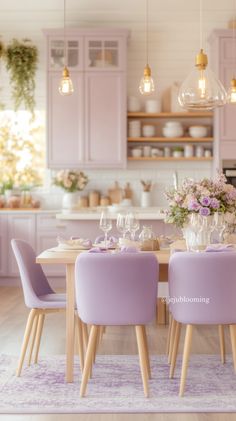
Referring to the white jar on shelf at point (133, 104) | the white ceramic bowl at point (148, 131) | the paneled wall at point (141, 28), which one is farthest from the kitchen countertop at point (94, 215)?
the white jar on shelf at point (133, 104)

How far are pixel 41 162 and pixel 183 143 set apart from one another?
175cm

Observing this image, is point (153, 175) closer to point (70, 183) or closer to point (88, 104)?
point (70, 183)

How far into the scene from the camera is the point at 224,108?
7.03m

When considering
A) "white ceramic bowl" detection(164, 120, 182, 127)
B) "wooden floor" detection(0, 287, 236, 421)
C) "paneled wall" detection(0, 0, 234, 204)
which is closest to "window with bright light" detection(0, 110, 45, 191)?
"paneled wall" detection(0, 0, 234, 204)

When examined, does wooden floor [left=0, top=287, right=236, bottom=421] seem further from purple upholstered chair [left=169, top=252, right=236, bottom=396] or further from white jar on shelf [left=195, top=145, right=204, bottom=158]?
white jar on shelf [left=195, top=145, right=204, bottom=158]

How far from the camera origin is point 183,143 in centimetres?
748

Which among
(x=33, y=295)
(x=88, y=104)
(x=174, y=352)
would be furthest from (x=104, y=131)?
(x=174, y=352)

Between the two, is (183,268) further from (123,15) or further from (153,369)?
(123,15)

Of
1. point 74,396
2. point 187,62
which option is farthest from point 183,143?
point 74,396

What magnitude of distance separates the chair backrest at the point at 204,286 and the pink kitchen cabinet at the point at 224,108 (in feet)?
12.9

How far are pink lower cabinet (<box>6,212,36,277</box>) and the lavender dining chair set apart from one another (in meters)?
2.88

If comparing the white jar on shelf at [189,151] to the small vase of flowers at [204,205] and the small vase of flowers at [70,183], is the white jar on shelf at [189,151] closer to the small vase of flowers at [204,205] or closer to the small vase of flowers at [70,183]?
the small vase of flowers at [70,183]

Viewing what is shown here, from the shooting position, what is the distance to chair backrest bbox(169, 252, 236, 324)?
3213 mm

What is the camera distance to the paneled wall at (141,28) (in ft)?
24.5
